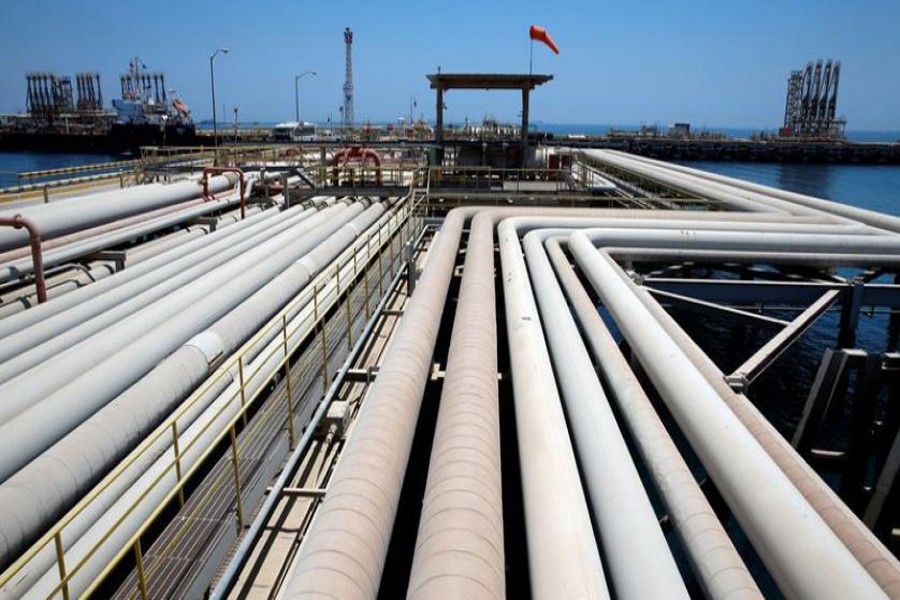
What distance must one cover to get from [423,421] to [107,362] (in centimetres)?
468

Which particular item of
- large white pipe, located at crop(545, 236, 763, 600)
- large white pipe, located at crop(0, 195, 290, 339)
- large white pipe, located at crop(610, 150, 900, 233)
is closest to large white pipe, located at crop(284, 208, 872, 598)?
large white pipe, located at crop(545, 236, 763, 600)

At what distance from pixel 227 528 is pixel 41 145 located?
109 metres

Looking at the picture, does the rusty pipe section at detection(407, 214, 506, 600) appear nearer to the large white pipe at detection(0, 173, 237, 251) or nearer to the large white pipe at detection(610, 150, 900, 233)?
the large white pipe at detection(0, 173, 237, 251)

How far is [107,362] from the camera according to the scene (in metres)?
7.83

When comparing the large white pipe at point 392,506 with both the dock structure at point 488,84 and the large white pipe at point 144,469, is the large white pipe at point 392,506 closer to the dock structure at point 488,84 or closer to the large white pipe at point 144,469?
the large white pipe at point 144,469

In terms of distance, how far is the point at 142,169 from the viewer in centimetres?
2927

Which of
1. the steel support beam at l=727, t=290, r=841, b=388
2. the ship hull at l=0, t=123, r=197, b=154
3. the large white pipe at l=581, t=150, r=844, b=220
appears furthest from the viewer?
the ship hull at l=0, t=123, r=197, b=154

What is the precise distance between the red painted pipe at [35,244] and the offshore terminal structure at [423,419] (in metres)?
0.04

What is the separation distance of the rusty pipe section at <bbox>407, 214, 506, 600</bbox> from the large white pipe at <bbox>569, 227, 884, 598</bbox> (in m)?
1.95

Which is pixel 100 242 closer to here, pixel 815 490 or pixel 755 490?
pixel 755 490

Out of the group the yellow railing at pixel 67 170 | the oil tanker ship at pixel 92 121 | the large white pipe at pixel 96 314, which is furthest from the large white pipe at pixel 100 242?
the oil tanker ship at pixel 92 121

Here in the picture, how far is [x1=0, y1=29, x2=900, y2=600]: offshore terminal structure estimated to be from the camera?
4781mm

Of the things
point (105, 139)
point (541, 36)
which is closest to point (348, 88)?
point (105, 139)

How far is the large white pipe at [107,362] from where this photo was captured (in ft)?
20.9
